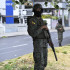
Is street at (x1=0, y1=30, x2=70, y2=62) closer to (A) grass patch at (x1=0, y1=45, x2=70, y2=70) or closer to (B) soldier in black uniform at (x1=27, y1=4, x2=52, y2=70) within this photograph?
(A) grass patch at (x1=0, y1=45, x2=70, y2=70)

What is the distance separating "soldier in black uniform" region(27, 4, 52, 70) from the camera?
533 cm

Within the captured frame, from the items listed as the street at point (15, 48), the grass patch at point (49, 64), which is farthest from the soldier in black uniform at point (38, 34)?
the street at point (15, 48)

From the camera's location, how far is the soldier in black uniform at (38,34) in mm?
5332

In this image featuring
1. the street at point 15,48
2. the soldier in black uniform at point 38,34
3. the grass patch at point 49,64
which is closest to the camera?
the soldier in black uniform at point 38,34

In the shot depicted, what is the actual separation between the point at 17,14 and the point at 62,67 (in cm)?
4059

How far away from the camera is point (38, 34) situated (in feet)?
17.6

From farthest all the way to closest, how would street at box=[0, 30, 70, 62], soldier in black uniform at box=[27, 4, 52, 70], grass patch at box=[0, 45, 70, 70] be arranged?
street at box=[0, 30, 70, 62], grass patch at box=[0, 45, 70, 70], soldier in black uniform at box=[27, 4, 52, 70]

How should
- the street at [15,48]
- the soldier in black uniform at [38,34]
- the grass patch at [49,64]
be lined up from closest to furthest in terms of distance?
the soldier in black uniform at [38,34], the grass patch at [49,64], the street at [15,48]

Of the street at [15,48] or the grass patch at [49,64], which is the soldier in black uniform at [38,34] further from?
the street at [15,48]

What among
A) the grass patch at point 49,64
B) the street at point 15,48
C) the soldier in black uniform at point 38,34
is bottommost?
the street at point 15,48

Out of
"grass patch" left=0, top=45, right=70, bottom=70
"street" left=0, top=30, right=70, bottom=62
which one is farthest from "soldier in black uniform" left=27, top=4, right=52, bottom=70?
"street" left=0, top=30, right=70, bottom=62

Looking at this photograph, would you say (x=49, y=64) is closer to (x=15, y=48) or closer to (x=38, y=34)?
(x=38, y=34)

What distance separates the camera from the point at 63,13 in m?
48.9

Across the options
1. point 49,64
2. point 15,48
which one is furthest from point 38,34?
point 15,48
